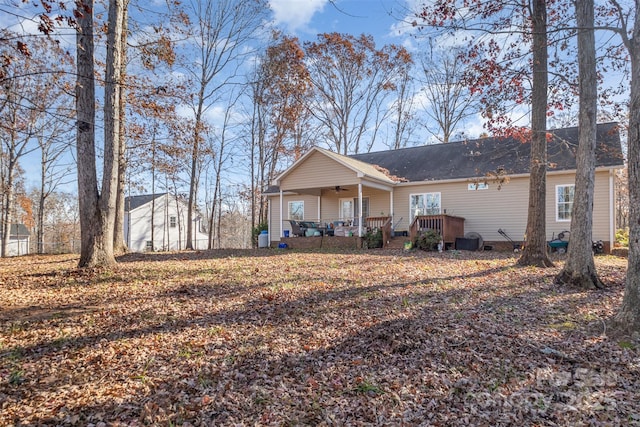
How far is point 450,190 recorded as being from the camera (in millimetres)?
14945

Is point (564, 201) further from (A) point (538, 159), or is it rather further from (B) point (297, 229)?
(B) point (297, 229)

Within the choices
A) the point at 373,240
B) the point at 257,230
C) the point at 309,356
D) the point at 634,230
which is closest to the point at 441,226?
the point at 373,240

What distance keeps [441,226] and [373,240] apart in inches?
103

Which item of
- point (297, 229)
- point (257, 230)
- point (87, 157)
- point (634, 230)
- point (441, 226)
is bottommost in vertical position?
point (257, 230)

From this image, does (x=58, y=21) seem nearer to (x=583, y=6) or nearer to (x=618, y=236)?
(x=583, y=6)

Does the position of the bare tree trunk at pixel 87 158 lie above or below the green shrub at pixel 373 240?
above

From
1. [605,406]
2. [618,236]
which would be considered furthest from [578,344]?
[618,236]

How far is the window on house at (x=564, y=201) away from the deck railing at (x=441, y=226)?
3.27 meters

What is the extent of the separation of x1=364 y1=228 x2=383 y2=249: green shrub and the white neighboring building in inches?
717

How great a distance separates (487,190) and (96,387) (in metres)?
14.1

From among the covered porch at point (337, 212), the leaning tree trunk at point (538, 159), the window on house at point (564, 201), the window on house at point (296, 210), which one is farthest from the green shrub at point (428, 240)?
the window on house at point (296, 210)

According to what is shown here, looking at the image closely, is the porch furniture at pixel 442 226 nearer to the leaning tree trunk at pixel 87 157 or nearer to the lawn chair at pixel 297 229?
the lawn chair at pixel 297 229

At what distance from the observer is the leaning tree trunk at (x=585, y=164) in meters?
6.41

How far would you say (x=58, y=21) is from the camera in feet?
14.5
